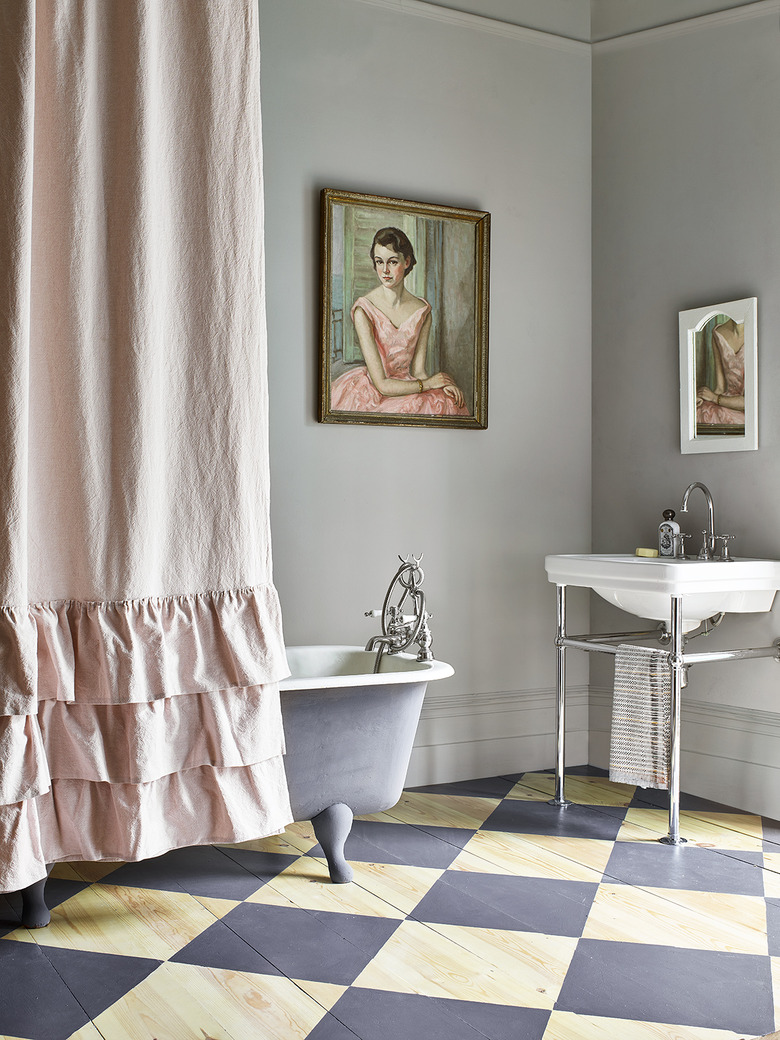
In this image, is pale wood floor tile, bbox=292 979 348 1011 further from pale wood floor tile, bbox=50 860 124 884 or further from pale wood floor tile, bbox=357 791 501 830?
pale wood floor tile, bbox=357 791 501 830

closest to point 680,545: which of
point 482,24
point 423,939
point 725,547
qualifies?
point 725,547

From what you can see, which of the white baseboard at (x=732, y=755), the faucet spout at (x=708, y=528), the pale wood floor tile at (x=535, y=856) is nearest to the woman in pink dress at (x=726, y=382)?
→ the faucet spout at (x=708, y=528)

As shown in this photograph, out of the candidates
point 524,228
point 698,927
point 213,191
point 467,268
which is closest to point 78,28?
point 213,191

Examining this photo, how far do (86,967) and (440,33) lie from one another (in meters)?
3.19

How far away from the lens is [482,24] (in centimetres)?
367

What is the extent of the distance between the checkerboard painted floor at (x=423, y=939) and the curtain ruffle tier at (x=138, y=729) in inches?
8.6

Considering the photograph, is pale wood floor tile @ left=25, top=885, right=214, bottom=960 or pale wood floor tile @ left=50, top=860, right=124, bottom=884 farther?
pale wood floor tile @ left=50, top=860, right=124, bottom=884

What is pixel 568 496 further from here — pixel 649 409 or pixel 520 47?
pixel 520 47

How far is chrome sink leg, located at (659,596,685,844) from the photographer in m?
2.93

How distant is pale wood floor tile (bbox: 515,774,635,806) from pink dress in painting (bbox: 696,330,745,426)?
1.32 m

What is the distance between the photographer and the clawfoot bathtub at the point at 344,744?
2.57 metres

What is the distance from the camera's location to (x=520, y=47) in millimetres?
3752

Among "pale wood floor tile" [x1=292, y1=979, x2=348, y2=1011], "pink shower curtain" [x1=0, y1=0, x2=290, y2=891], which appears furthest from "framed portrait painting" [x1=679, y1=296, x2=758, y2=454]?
"pale wood floor tile" [x1=292, y1=979, x2=348, y2=1011]

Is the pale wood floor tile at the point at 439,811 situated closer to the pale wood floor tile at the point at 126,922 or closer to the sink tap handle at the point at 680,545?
the pale wood floor tile at the point at 126,922
